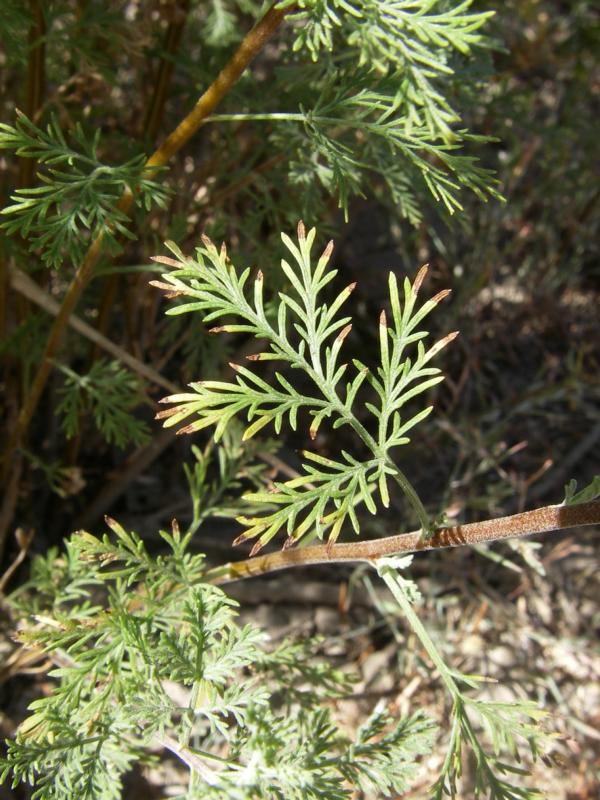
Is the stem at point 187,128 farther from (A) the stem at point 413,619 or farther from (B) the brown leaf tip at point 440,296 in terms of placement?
(A) the stem at point 413,619

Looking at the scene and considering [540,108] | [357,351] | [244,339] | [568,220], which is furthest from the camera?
[540,108]

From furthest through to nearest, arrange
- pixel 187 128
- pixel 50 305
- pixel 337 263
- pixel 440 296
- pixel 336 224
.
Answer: pixel 337 263
pixel 336 224
pixel 50 305
pixel 187 128
pixel 440 296

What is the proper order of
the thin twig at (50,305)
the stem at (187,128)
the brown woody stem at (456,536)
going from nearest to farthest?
the brown woody stem at (456,536)
the stem at (187,128)
the thin twig at (50,305)

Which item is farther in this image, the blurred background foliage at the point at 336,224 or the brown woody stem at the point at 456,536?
the blurred background foliage at the point at 336,224

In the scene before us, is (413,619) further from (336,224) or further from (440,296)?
(336,224)

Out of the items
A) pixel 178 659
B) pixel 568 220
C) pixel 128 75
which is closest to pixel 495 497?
pixel 178 659

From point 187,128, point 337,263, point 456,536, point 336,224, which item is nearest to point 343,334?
point 456,536

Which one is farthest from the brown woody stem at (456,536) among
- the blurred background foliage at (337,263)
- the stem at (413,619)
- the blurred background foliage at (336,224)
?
the blurred background foliage at (336,224)

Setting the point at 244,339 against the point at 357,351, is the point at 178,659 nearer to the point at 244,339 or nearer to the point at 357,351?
the point at 244,339
